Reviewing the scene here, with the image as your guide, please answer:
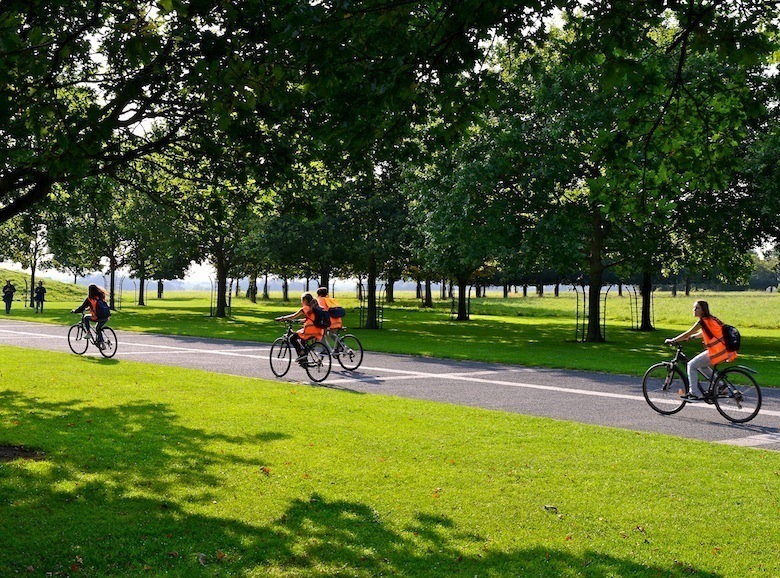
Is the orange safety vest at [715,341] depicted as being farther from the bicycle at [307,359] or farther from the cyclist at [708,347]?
the bicycle at [307,359]

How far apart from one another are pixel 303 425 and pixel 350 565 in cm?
494

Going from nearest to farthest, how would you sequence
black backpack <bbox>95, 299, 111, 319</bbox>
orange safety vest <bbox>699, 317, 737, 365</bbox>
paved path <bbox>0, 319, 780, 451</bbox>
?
paved path <bbox>0, 319, 780, 451</bbox>, orange safety vest <bbox>699, 317, 737, 365</bbox>, black backpack <bbox>95, 299, 111, 319</bbox>

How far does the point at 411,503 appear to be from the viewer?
6.62m

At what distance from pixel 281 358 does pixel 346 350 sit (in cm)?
187

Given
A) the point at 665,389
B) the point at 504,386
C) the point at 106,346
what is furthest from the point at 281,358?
the point at 665,389

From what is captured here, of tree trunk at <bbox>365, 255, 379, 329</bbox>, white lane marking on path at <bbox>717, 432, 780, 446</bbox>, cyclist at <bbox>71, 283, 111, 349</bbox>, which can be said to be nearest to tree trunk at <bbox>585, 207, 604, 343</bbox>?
tree trunk at <bbox>365, 255, 379, 329</bbox>

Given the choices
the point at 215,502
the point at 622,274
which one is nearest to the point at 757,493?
the point at 215,502

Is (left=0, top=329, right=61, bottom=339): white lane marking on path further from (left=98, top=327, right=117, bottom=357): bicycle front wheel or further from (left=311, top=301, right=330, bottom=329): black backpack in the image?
(left=311, top=301, right=330, bottom=329): black backpack

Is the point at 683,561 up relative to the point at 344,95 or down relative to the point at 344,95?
down

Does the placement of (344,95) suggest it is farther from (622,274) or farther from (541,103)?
(622,274)

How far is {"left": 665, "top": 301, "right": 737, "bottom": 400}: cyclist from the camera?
37.0 feet

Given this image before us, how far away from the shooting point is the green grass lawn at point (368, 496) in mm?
5328

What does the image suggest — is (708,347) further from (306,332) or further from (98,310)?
(98,310)

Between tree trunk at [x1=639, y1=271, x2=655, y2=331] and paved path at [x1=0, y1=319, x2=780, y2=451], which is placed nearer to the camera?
paved path at [x1=0, y1=319, x2=780, y2=451]
